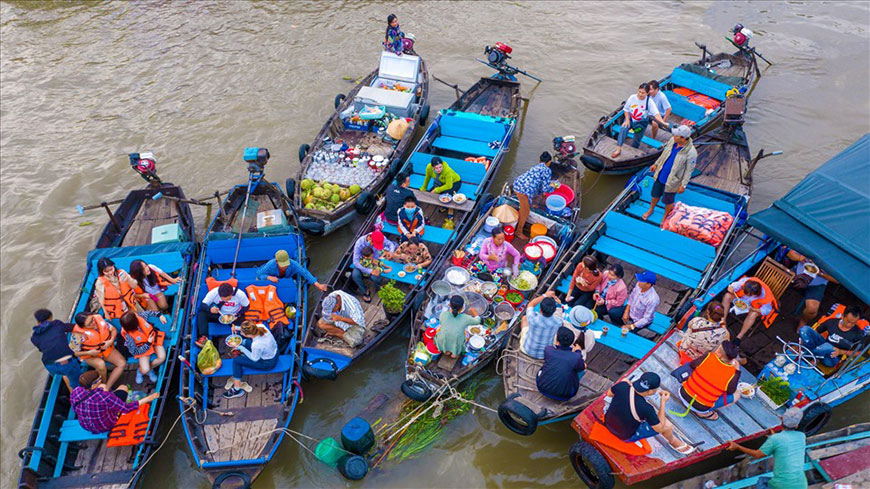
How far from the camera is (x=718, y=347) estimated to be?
755 centimetres

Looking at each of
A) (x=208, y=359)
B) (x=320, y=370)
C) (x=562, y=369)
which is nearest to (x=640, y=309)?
(x=562, y=369)

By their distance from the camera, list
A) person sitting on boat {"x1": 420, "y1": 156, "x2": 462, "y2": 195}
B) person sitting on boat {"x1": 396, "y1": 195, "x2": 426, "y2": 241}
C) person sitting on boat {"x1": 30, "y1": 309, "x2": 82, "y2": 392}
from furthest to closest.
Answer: person sitting on boat {"x1": 420, "y1": 156, "x2": 462, "y2": 195}, person sitting on boat {"x1": 396, "y1": 195, "x2": 426, "y2": 241}, person sitting on boat {"x1": 30, "y1": 309, "x2": 82, "y2": 392}

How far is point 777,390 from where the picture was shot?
7.47 meters

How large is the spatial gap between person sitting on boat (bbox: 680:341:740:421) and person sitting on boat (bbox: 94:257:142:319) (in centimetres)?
940

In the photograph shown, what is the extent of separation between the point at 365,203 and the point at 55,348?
20.7 ft

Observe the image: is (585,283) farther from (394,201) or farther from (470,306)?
(394,201)

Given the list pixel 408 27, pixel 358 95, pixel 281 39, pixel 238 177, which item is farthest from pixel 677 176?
pixel 281 39

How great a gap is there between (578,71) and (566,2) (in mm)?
5748

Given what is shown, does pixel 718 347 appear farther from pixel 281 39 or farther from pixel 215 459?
pixel 281 39

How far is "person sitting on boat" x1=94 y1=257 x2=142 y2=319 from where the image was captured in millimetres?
8695

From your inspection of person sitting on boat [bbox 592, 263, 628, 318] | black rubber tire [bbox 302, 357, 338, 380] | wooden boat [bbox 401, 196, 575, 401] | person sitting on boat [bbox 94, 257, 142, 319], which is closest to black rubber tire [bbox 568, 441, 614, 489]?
wooden boat [bbox 401, 196, 575, 401]

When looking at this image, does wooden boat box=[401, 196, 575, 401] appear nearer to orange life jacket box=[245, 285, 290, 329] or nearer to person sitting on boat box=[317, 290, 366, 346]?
person sitting on boat box=[317, 290, 366, 346]

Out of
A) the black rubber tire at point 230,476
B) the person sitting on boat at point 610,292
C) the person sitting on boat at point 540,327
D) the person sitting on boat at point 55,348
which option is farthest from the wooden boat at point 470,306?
the person sitting on boat at point 55,348

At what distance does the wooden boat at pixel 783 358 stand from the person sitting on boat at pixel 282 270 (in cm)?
536
